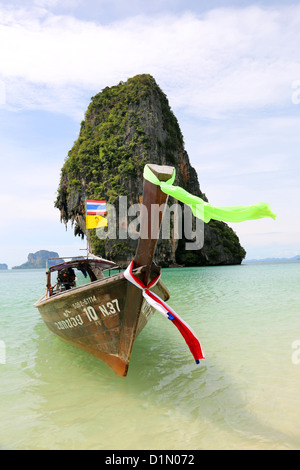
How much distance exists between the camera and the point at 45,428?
11.5 feet

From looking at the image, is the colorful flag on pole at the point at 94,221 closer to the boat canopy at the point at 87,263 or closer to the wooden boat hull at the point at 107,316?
the boat canopy at the point at 87,263

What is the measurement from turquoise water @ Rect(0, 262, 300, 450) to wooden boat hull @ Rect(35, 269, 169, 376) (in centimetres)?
41

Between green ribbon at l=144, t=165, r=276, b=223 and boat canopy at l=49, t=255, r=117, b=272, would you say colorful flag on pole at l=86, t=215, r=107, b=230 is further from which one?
green ribbon at l=144, t=165, r=276, b=223

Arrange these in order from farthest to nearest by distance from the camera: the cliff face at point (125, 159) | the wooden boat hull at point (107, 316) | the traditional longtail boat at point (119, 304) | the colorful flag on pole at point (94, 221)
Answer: the cliff face at point (125, 159) < the colorful flag on pole at point (94, 221) < the wooden boat hull at point (107, 316) < the traditional longtail boat at point (119, 304)

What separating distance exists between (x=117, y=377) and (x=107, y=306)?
1.19 meters

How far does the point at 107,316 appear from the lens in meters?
4.82

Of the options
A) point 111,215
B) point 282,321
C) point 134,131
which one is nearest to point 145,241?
point 282,321

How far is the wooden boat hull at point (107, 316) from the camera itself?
460 cm

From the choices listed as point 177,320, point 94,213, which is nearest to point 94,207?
point 94,213

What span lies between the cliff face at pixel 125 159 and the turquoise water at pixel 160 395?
30927 millimetres

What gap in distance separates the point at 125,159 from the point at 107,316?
38883mm

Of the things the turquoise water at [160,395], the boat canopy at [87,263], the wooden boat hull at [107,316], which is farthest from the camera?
the boat canopy at [87,263]

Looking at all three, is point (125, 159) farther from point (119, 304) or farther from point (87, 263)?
point (119, 304)

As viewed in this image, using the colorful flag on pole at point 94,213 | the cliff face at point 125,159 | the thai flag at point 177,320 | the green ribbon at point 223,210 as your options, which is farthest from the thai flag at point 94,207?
the cliff face at point 125,159
